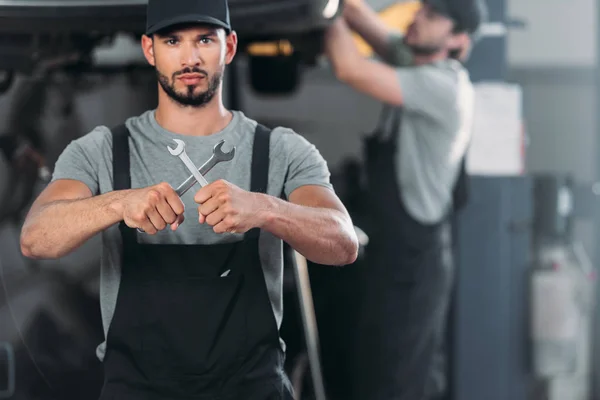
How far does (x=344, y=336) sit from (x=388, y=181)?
326 mm

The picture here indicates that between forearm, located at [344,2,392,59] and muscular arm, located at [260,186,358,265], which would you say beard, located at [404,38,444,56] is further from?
muscular arm, located at [260,186,358,265]

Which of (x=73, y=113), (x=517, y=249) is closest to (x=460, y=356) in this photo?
(x=517, y=249)

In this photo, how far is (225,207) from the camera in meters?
0.95

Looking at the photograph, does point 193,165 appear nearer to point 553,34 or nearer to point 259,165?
point 259,165

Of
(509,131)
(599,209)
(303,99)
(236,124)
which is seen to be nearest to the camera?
(236,124)

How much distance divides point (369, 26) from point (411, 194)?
336 millimetres

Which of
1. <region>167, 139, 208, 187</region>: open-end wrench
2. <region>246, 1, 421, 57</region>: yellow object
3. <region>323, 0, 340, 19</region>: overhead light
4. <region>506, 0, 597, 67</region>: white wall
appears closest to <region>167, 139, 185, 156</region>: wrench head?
<region>167, 139, 208, 187</region>: open-end wrench

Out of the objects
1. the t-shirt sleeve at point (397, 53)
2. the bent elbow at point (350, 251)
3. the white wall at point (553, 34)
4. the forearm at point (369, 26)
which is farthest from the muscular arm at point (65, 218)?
the white wall at point (553, 34)

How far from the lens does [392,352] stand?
2061mm

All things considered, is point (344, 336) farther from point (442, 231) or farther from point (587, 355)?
point (587, 355)

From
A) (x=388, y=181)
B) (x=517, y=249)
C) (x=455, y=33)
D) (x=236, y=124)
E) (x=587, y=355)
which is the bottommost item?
(x=587, y=355)

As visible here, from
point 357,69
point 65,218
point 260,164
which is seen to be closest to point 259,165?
point 260,164

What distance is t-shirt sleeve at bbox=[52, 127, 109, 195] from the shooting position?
3.49 feet

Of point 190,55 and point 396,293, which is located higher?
point 190,55
